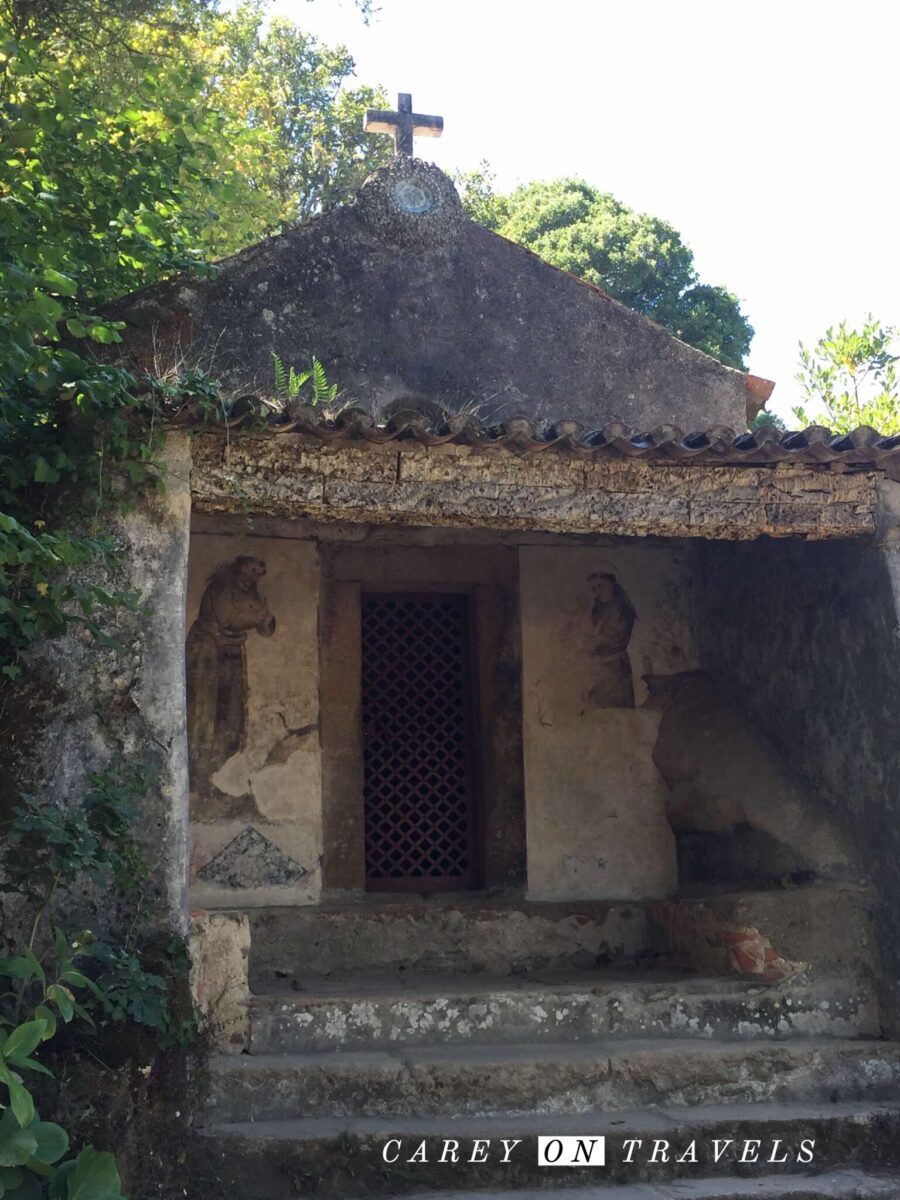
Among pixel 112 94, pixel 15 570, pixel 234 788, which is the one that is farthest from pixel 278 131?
pixel 15 570

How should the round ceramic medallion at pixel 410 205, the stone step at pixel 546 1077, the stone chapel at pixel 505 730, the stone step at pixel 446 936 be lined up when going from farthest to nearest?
1. the round ceramic medallion at pixel 410 205
2. the stone step at pixel 446 936
3. the stone chapel at pixel 505 730
4. the stone step at pixel 546 1077

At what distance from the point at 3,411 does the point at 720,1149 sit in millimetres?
4441

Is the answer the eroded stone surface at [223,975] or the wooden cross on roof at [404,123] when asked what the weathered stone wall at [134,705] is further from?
the wooden cross on roof at [404,123]

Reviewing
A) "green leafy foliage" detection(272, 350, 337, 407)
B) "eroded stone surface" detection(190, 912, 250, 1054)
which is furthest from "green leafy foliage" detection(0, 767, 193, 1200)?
"green leafy foliage" detection(272, 350, 337, 407)

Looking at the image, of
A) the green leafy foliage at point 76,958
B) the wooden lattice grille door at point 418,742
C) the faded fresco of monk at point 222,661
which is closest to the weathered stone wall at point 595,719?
the wooden lattice grille door at point 418,742

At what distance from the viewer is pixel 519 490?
640cm

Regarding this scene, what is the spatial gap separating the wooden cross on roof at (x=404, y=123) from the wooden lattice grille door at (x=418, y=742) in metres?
3.09

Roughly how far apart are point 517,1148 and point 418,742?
337cm

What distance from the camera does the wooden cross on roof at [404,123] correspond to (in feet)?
28.9

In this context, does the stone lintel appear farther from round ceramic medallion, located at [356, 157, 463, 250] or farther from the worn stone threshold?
round ceramic medallion, located at [356, 157, 463, 250]

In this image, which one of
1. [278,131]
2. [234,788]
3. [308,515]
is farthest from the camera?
[278,131]

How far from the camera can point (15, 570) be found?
541cm

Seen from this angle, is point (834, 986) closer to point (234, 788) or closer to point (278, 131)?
point (234, 788)

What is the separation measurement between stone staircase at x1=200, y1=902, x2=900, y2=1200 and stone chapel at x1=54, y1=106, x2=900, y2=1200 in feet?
0.06
